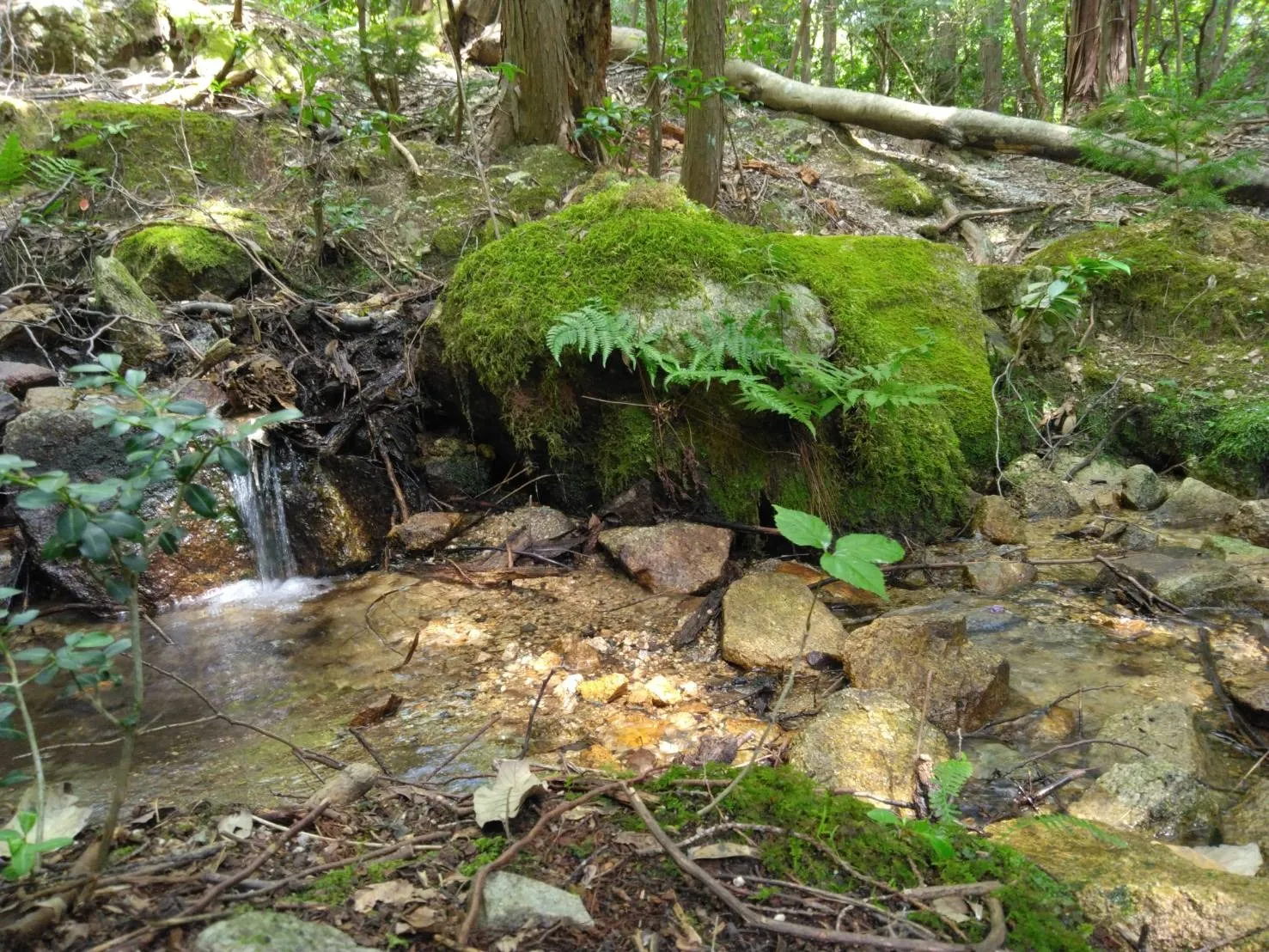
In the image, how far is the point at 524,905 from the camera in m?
1.33

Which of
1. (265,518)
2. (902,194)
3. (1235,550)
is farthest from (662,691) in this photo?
(902,194)

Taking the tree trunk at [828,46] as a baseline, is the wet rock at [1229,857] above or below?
below

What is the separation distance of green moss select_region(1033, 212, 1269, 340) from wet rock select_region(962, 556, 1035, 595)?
3.01 metres

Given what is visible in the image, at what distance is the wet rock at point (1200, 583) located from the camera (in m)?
3.42

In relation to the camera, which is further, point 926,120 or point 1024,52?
point 1024,52

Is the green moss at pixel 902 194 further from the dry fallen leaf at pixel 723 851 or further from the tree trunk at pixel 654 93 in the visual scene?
the dry fallen leaf at pixel 723 851

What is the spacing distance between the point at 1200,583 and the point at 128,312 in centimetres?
669

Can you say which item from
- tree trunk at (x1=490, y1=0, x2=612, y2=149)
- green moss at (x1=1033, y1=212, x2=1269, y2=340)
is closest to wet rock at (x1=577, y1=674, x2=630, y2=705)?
green moss at (x1=1033, y1=212, x2=1269, y2=340)

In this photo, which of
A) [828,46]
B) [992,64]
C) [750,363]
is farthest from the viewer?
[828,46]

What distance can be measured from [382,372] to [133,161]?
3968 mm

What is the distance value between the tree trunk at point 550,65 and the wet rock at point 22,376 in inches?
186

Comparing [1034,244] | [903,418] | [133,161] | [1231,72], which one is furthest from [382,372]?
[1231,72]

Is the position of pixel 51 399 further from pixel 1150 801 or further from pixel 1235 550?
pixel 1235 550

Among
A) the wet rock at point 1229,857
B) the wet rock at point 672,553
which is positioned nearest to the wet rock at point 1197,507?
the wet rock at point 672,553
